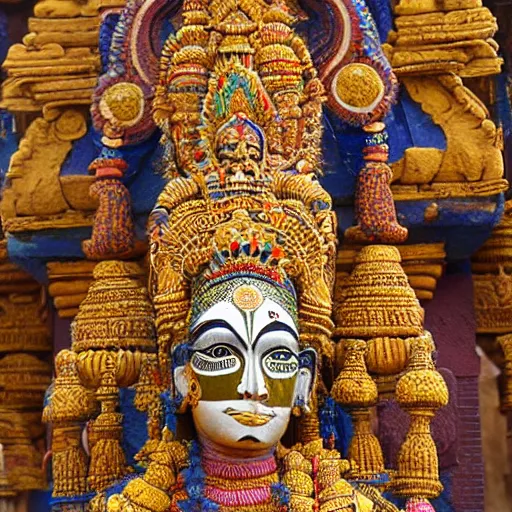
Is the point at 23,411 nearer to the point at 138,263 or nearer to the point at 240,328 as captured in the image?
the point at 138,263

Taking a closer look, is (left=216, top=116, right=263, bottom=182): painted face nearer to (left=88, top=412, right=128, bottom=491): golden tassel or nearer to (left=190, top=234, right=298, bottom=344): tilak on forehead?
(left=190, top=234, right=298, bottom=344): tilak on forehead

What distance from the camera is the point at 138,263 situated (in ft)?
29.2

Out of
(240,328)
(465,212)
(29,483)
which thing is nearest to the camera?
(240,328)

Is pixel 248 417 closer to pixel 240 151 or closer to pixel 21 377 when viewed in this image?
pixel 240 151

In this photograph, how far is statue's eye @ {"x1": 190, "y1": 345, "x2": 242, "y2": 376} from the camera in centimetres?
779

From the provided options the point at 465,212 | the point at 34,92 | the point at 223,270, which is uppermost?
the point at 34,92

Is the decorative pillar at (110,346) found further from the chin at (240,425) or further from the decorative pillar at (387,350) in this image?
the decorative pillar at (387,350)


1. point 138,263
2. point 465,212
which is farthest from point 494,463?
point 138,263

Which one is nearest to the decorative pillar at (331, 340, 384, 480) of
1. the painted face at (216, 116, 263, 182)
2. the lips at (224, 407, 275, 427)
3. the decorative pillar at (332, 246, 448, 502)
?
the decorative pillar at (332, 246, 448, 502)

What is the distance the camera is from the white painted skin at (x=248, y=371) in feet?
25.5

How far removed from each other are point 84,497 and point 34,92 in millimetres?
2100

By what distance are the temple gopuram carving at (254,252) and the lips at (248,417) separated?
1 centimetres

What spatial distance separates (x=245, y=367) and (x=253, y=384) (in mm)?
77

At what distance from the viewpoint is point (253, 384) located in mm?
7746
